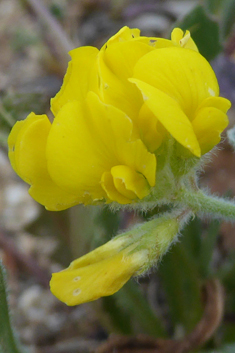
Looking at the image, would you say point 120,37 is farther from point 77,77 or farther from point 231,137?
point 231,137

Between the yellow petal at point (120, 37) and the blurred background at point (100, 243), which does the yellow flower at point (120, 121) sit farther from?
the blurred background at point (100, 243)

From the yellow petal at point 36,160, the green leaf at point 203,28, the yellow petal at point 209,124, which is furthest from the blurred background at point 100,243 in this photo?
the yellow petal at point 36,160

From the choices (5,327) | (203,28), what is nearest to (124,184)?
(5,327)

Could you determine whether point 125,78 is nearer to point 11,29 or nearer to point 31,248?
point 31,248

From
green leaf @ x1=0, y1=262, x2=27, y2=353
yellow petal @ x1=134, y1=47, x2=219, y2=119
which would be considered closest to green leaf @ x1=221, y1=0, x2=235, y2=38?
yellow petal @ x1=134, y1=47, x2=219, y2=119

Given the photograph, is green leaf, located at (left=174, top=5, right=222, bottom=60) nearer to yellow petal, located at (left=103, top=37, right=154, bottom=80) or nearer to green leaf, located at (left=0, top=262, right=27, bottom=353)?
yellow petal, located at (left=103, top=37, right=154, bottom=80)
